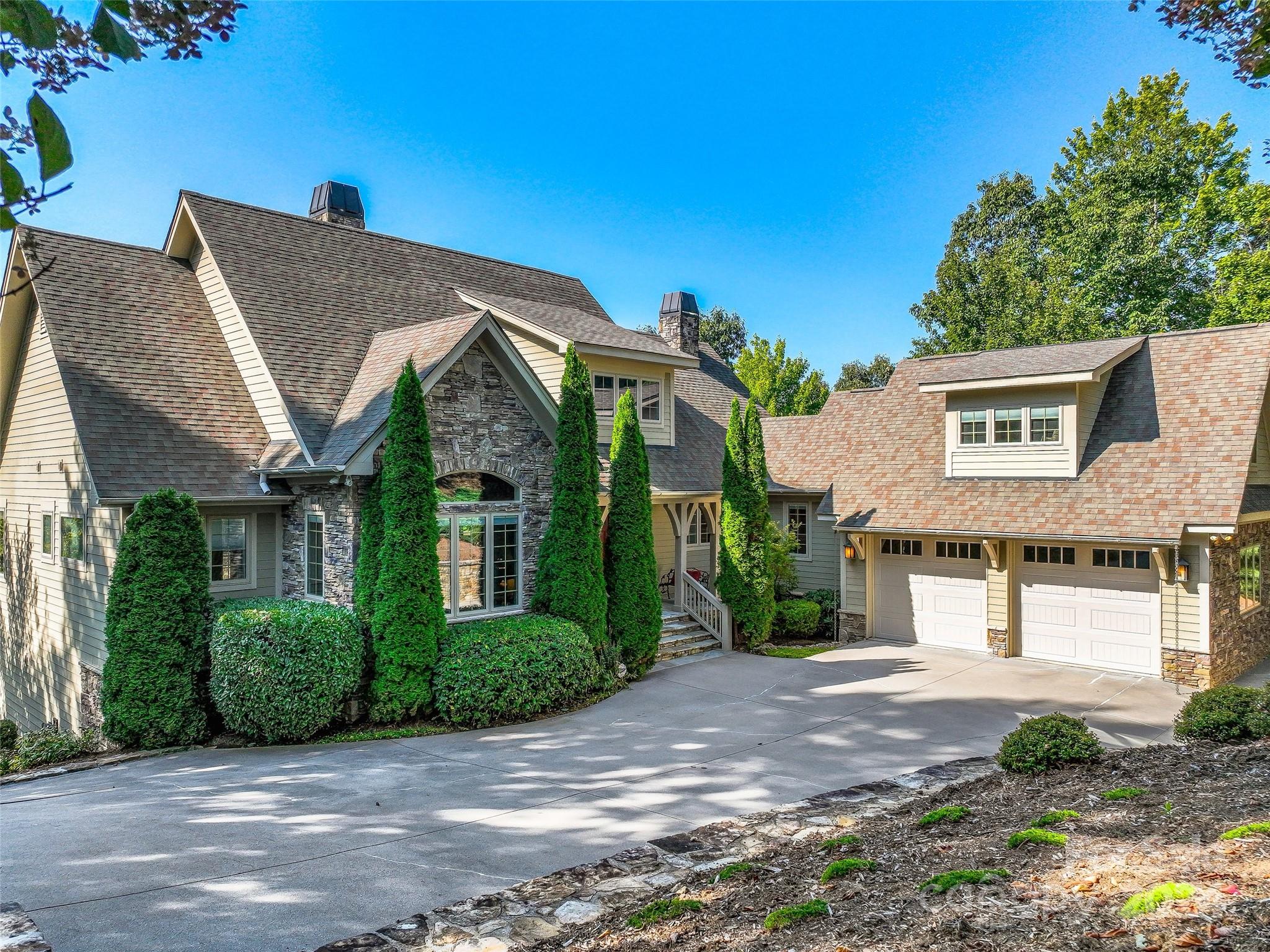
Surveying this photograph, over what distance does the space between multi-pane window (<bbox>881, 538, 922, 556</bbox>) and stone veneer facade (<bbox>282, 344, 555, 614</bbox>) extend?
7.55 m

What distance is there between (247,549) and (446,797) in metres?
6.33

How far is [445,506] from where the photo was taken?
1180 centimetres

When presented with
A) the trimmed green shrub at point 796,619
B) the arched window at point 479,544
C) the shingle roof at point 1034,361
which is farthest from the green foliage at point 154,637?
the shingle roof at point 1034,361

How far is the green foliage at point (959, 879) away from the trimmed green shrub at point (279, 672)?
7807 mm

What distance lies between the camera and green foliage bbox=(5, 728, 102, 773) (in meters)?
9.92

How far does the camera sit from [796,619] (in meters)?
16.4

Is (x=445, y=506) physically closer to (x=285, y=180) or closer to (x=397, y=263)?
(x=397, y=263)

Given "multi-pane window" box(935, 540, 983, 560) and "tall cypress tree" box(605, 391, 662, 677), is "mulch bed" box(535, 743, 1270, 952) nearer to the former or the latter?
"tall cypress tree" box(605, 391, 662, 677)

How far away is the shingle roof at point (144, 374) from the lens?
11.2m

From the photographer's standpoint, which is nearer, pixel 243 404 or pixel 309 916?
pixel 309 916

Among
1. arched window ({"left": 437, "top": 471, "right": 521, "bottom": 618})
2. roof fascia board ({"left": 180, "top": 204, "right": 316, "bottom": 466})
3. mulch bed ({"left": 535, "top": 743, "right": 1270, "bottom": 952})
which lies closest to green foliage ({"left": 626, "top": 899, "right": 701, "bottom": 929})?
mulch bed ({"left": 535, "top": 743, "right": 1270, "bottom": 952})

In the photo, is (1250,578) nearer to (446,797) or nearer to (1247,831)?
(1247,831)

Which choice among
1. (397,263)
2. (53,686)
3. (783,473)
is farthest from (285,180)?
(783,473)

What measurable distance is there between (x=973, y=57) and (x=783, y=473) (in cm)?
947
